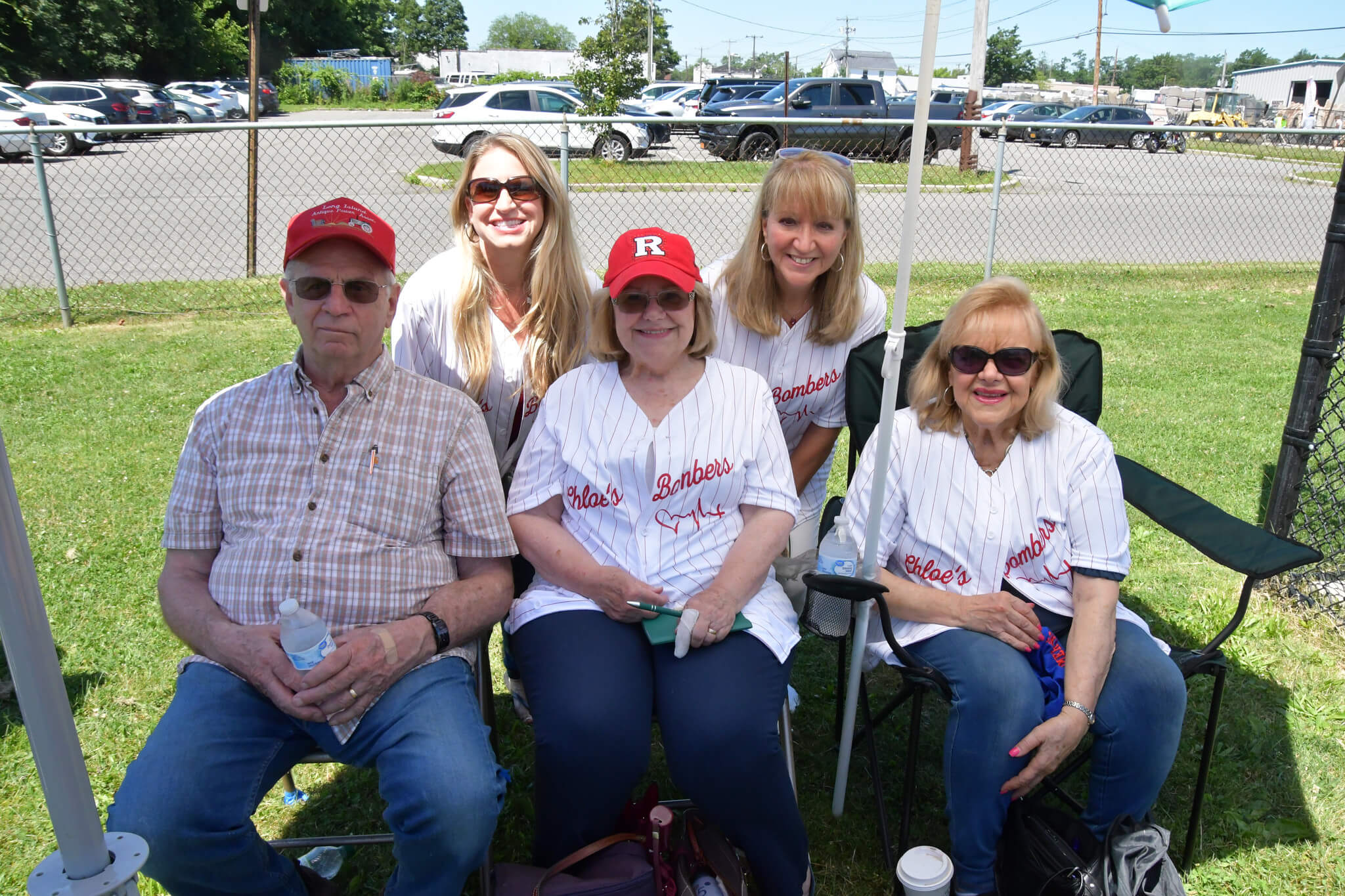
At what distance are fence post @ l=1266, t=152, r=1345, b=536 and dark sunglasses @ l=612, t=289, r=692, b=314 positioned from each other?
8.23 ft

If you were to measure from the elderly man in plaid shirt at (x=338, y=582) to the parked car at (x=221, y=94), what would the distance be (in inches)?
1193

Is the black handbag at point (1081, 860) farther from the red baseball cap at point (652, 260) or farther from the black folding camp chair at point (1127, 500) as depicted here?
the red baseball cap at point (652, 260)

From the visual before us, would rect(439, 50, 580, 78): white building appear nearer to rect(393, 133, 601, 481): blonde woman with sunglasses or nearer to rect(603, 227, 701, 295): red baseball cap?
rect(393, 133, 601, 481): blonde woman with sunglasses

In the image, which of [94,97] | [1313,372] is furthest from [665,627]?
[94,97]

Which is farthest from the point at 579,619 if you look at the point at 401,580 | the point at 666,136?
the point at 666,136

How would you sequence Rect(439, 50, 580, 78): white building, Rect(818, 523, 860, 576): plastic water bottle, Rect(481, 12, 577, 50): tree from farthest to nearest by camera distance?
Rect(481, 12, 577, 50): tree, Rect(439, 50, 580, 78): white building, Rect(818, 523, 860, 576): plastic water bottle

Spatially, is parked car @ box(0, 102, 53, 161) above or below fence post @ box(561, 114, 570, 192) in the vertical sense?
above

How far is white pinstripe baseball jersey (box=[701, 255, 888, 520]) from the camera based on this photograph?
2.87 m

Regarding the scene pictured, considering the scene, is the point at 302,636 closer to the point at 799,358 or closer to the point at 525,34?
the point at 799,358

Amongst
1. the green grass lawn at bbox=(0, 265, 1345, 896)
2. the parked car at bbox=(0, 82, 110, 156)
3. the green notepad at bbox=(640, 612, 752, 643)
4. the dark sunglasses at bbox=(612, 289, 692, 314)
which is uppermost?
the parked car at bbox=(0, 82, 110, 156)

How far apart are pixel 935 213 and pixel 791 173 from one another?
10366mm

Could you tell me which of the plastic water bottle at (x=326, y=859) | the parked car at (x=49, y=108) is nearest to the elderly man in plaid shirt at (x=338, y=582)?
the plastic water bottle at (x=326, y=859)

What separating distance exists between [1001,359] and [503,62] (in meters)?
60.4

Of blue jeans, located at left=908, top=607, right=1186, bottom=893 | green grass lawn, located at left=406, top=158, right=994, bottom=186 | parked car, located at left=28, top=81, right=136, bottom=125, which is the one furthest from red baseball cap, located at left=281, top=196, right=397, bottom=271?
parked car, located at left=28, top=81, right=136, bottom=125
